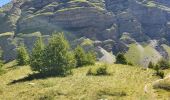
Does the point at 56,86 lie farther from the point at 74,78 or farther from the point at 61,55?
the point at 61,55

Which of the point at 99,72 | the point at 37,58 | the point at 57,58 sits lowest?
the point at 99,72

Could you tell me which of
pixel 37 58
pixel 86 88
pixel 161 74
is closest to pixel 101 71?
pixel 161 74

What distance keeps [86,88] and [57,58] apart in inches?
924

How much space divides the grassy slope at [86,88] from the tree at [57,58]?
723 centimetres

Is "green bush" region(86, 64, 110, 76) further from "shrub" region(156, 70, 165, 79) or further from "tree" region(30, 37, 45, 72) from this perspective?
"tree" region(30, 37, 45, 72)

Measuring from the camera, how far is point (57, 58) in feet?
277

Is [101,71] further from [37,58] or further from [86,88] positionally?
[86,88]

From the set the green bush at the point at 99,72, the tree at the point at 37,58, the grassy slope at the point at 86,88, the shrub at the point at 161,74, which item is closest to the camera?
the grassy slope at the point at 86,88

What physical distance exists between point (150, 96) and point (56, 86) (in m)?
16.3

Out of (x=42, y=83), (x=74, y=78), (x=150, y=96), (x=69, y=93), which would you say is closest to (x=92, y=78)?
(x=74, y=78)

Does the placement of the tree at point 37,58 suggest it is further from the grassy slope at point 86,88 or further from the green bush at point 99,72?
the green bush at point 99,72

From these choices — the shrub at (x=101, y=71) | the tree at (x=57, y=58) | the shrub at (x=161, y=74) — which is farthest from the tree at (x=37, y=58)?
the shrub at (x=161, y=74)

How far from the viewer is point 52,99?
55.8m

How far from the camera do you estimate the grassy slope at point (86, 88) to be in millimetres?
56906
